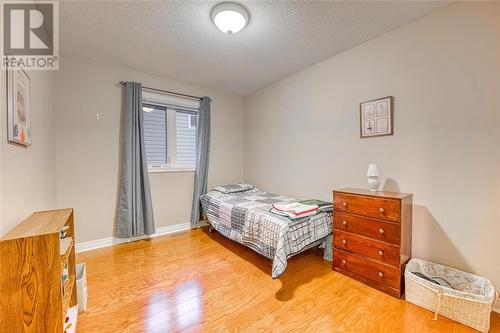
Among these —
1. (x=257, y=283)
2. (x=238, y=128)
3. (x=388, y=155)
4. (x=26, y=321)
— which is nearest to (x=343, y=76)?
(x=388, y=155)

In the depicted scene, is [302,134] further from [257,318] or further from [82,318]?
[82,318]

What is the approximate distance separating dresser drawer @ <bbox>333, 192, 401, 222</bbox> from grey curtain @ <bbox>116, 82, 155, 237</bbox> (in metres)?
2.50

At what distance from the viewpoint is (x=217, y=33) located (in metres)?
2.15

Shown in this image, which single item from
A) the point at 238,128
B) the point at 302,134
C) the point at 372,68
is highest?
the point at 372,68

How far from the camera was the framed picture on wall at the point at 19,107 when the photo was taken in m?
1.21

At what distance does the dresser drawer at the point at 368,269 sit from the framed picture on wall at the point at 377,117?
1275mm

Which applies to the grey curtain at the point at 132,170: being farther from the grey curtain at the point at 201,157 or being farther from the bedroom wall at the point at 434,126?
the bedroom wall at the point at 434,126

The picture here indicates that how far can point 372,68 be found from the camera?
7.53 feet

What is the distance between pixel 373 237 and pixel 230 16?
230cm

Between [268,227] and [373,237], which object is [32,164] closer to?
[268,227]

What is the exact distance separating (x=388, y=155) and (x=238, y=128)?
265 cm

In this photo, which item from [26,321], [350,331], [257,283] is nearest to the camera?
[26,321]

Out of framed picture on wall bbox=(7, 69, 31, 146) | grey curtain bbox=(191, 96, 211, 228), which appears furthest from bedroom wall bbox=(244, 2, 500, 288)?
framed picture on wall bbox=(7, 69, 31, 146)

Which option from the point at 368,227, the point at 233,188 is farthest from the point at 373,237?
the point at 233,188
